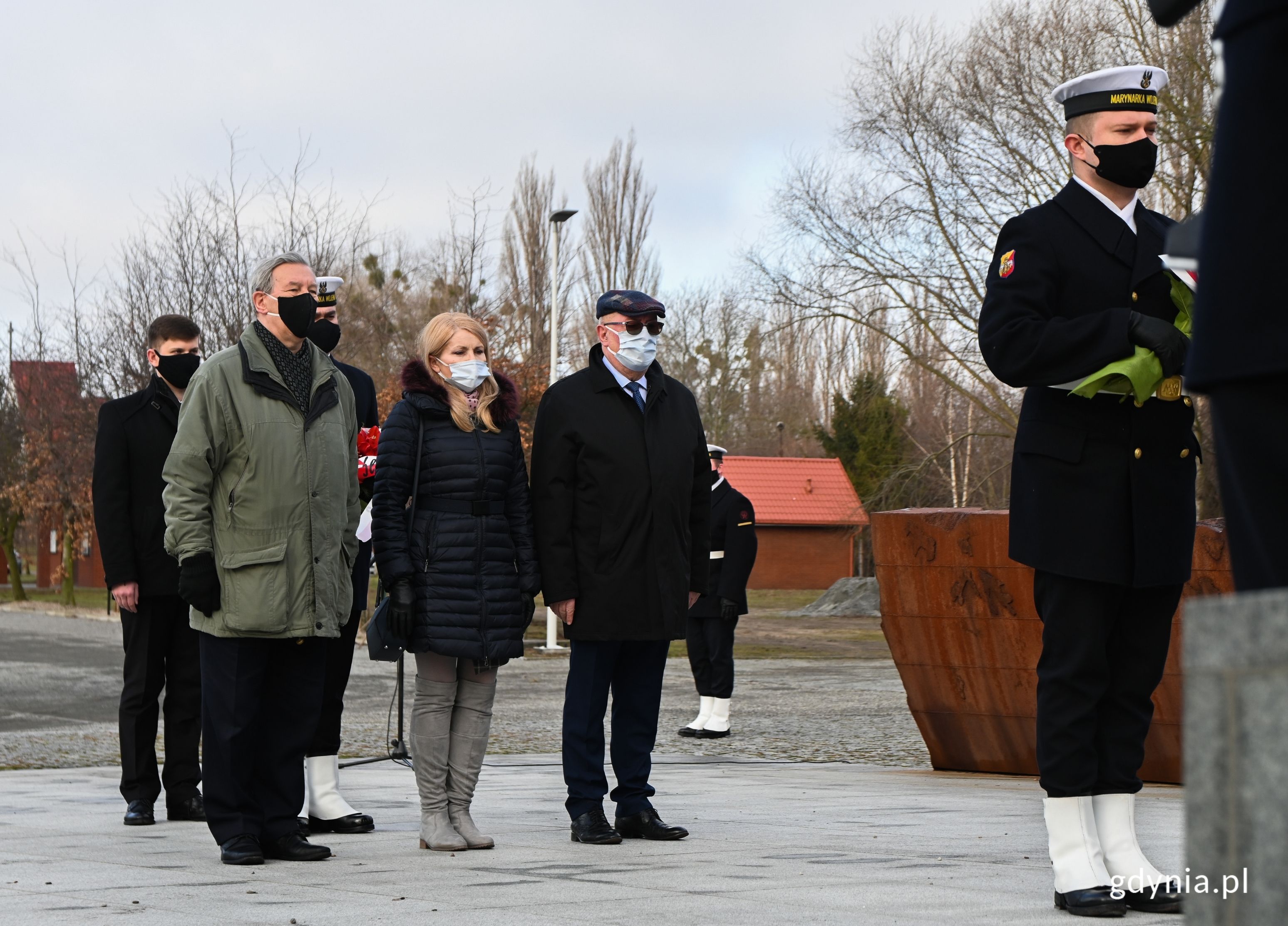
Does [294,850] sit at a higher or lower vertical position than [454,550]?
lower

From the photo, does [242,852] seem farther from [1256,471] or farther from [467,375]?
[1256,471]

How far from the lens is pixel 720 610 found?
1215cm

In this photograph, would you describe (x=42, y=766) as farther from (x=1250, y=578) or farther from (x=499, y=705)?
(x=1250, y=578)

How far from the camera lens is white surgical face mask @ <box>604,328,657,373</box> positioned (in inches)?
247

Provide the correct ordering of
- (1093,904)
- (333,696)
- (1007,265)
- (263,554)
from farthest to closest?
1. (333,696)
2. (263,554)
3. (1007,265)
4. (1093,904)

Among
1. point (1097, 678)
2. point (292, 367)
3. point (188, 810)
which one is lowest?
point (188, 810)

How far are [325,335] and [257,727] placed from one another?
1926 mm

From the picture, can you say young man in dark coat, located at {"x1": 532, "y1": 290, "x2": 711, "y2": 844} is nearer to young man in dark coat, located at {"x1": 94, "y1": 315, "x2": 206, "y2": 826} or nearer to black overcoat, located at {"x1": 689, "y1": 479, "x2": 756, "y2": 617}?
young man in dark coat, located at {"x1": 94, "y1": 315, "x2": 206, "y2": 826}

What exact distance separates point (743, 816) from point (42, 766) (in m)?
5.17

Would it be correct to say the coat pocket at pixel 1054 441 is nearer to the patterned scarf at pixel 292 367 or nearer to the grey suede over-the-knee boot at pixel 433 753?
the grey suede over-the-knee boot at pixel 433 753

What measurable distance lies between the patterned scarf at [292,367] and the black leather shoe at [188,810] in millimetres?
2040

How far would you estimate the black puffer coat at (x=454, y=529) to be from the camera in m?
5.71

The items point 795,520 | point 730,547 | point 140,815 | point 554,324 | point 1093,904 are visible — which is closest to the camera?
Result: point 1093,904

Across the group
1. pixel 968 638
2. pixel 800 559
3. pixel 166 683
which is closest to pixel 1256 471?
pixel 166 683
